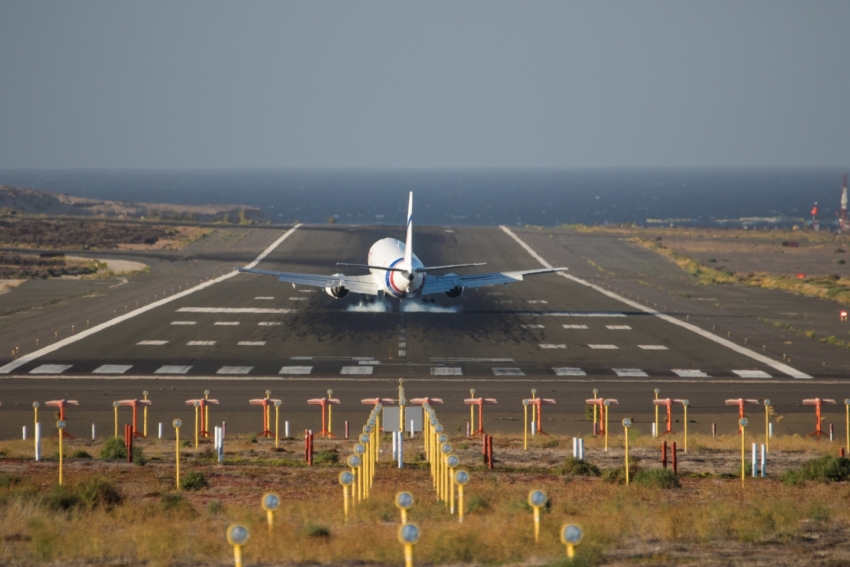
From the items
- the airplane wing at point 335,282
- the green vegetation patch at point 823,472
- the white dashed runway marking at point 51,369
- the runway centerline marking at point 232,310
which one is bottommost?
the white dashed runway marking at point 51,369

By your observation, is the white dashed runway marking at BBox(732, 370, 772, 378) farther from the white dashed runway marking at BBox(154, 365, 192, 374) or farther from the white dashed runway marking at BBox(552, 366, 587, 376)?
the white dashed runway marking at BBox(154, 365, 192, 374)

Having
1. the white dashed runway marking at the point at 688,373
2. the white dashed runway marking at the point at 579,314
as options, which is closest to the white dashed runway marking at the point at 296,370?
the white dashed runway marking at the point at 688,373

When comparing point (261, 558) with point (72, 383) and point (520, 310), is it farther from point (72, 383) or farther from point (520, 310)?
point (520, 310)

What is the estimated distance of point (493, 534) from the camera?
57.9 ft

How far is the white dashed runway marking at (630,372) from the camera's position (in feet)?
159

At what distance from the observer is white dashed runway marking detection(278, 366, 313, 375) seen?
48750 millimetres

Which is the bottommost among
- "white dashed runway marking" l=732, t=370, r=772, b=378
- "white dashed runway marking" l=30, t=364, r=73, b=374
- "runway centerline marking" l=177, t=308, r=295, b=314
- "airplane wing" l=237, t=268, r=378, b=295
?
"white dashed runway marking" l=30, t=364, r=73, b=374

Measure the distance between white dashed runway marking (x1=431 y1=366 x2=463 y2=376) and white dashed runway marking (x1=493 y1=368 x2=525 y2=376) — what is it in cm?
174

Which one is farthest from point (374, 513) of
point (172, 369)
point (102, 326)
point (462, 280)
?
point (462, 280)

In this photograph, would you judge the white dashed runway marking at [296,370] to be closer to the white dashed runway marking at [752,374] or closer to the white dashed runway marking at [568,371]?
the white dashed runway marking at [568,371]

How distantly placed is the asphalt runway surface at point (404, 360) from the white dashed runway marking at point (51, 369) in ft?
0.47

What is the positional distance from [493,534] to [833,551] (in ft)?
19.7

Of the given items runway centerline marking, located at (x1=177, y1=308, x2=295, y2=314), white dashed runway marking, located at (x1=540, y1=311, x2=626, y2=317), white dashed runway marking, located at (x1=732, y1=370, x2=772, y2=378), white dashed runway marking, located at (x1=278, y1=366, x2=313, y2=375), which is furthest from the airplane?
white dashed runway marking, located at (x1=732, y1=370, x2=772, y2=378)

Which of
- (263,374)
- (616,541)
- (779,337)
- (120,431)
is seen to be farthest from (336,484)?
(779,337)
